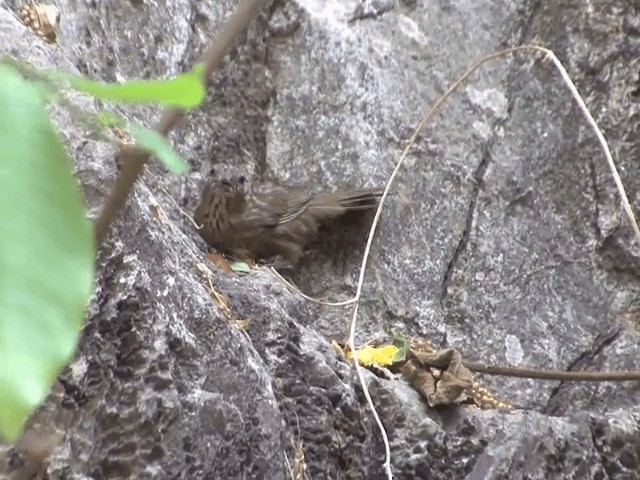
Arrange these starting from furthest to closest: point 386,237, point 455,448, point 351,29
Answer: point 351,29
point 386,237
point 455,448

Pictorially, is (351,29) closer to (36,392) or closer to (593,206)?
(593,206)

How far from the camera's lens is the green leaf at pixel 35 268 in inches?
11.8

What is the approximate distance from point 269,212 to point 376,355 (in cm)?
77

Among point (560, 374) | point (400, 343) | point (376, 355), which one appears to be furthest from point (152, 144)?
point (400, 343)

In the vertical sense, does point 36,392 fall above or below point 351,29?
below

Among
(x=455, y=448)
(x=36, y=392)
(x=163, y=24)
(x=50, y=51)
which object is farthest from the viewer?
(x=163, y=24)

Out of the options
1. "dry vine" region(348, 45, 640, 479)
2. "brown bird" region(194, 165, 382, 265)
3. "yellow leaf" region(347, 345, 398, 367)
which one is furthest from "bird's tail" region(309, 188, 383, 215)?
"dry vine" region(348, 45, 640, 479)

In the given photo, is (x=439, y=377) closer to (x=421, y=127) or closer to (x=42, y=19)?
(x=421, y=127)

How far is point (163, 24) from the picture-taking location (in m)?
2.76

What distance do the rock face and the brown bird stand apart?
80 mm

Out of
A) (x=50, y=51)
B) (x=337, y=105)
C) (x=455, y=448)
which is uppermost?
(x=337, y=105)

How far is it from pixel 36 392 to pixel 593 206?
2781 millimetres

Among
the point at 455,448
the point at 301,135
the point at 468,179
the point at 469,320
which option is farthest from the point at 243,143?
the point at 455,448

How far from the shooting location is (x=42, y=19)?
203 centimetres
